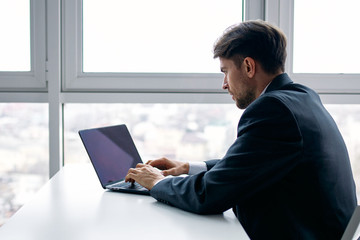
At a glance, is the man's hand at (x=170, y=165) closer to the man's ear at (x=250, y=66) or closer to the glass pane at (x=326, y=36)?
the man's ear at (x=250, y=66)

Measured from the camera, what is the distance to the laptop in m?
1.58

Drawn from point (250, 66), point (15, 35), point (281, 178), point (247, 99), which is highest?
point (15, 35)

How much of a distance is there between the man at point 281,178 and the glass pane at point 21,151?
4.16 feet

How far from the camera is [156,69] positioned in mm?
2395

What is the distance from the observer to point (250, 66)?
1529mm

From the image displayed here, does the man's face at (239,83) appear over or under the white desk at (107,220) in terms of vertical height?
over

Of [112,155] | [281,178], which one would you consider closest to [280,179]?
[281,178]

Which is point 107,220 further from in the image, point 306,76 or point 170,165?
point 306,76

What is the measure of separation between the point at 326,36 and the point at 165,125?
108 centimetres

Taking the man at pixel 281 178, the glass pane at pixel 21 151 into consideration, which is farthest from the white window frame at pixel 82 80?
the man at pixel 281 178

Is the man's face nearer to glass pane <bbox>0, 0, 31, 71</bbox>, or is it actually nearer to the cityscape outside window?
the cityscape outside window

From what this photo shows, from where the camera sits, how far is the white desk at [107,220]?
1123mm

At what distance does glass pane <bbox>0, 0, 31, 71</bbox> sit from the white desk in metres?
1.08

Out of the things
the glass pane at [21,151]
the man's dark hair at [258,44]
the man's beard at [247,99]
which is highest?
the man's dark hair at [258,44]
